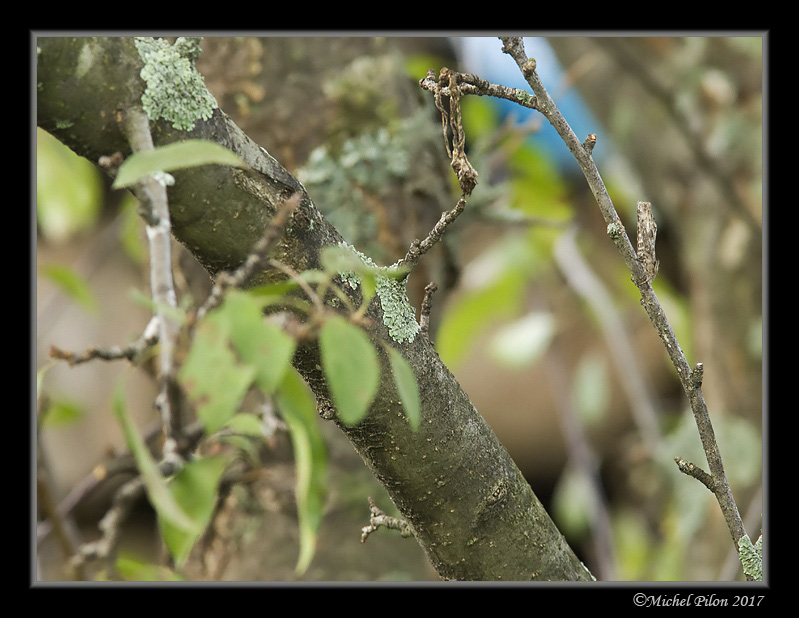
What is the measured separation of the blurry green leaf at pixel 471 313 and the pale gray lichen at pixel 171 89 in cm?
58

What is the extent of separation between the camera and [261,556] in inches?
30.2

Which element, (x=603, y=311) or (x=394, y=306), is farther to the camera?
(x=603, y=311)

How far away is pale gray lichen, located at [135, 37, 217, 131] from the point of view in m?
0.36

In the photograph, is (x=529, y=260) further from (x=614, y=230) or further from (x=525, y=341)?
(x=614, y=230)

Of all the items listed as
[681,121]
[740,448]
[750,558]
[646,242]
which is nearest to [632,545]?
[740,448]

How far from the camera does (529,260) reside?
120 centimetres

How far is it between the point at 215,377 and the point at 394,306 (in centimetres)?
15

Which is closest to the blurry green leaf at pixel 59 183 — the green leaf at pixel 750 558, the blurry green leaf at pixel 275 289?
the blurry green leaf at pixel 275 289

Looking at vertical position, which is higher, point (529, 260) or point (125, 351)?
point (529, 260)

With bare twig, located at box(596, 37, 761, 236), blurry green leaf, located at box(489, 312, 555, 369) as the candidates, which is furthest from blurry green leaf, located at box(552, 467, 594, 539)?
bare twig, located at box(596, 37, 761, 236)

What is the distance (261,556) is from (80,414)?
0.26 m

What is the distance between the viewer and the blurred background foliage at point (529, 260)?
806mm
